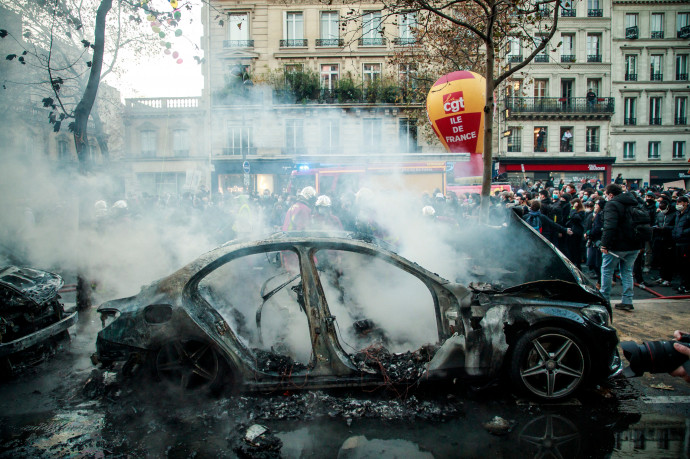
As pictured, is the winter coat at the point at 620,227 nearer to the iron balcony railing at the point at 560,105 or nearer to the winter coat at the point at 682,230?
the winter coat at the point at 682,230

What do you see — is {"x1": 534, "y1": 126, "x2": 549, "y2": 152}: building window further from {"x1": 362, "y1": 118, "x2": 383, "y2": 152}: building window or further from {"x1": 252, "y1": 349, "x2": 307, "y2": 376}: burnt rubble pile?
{"x1": 252, "y1": 349, "x2": 307, "y2": 376}: burnt rubble pile

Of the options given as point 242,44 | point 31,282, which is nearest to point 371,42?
point 242,44

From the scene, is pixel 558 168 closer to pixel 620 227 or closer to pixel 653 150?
pixel 653 150

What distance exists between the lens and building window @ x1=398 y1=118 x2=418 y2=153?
75.2 ft

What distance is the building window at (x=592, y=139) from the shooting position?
93.7 ft

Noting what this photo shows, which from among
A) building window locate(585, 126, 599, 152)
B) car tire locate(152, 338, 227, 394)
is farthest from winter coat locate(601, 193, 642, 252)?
building window locate(585, 126, 599, 152)

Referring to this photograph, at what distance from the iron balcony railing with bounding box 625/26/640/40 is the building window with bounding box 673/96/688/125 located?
580cm

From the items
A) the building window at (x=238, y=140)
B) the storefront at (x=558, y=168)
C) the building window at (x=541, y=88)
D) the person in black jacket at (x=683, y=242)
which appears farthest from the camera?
the building window at (x=541, y=88)

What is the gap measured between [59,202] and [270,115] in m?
9.97

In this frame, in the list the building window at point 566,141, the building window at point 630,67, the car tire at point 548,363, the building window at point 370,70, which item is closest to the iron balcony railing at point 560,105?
the building window at point 566,141

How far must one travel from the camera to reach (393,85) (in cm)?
1992

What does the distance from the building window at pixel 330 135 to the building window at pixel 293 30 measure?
274 inches

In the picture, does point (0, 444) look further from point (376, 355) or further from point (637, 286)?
point (637, 286)

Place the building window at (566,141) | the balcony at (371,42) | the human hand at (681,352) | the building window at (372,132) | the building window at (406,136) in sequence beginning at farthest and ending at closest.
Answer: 1. the building window at (566,141)
2. the balcony at (371,42)
3. the building window at (406,136)
4. the building window at (372,132)
5. the human hand at (681,352)
